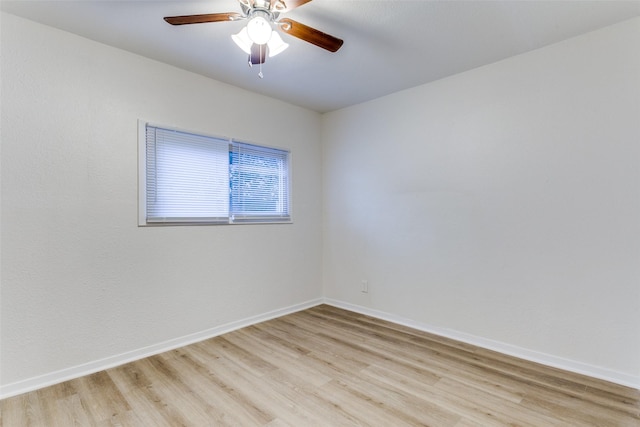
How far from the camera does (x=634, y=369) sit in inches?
82.4

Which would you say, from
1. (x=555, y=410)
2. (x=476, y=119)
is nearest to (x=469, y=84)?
(x=476, y=119)

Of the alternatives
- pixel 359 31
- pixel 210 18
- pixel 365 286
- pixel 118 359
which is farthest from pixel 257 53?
pixel 365 286

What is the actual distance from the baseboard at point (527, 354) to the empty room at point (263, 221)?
0.06 ft

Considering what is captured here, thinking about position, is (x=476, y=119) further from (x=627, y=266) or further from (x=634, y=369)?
(x=634, y=369)

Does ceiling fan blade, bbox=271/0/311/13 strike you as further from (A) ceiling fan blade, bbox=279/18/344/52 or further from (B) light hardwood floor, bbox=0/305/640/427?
(B) light hardwood floor, bbox=0/305/640/427

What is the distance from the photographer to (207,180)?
297 centimetres

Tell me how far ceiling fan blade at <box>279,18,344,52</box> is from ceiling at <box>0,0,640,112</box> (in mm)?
202

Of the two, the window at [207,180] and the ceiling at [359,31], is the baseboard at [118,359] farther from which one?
the ceiling at [359,31]

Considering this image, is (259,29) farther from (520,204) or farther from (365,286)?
(365,286)

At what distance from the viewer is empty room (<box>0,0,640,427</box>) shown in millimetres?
1978

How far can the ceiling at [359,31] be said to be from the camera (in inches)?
77.1

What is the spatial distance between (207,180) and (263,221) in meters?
0.76

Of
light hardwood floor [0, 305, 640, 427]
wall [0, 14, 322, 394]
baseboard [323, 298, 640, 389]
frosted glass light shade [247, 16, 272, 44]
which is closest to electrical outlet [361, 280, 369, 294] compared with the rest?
baseboard [323, 298, 640, 389]

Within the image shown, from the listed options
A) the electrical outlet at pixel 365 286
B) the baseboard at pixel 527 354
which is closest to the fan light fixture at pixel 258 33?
the electrical outlet at pixel 365 286
